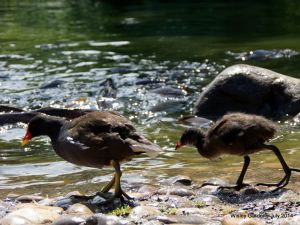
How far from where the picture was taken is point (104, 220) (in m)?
6.50

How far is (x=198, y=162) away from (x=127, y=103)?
5006 millimetres

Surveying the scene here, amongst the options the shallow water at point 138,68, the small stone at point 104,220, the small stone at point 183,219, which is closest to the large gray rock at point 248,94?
the shallow water at point 138,68

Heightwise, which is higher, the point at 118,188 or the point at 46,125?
the point at 46,125

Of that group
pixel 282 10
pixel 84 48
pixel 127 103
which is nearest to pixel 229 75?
pixel 127 103

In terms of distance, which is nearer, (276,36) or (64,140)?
(64,140)

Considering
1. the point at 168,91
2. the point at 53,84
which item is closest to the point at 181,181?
the point at 168,91

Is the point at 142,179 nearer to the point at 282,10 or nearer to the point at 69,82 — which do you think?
the point at 69,82

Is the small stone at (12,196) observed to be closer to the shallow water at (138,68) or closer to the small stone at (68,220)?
the shallow water at (138,68)

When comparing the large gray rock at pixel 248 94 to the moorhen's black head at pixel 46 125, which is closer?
the moorhen's black head at pixel 46 125

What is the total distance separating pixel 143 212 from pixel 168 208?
37cm

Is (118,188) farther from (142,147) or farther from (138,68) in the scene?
(138,68)

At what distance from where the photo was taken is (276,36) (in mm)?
24281

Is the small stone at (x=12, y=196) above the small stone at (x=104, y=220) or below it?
below

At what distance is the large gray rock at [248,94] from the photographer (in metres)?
13.9
